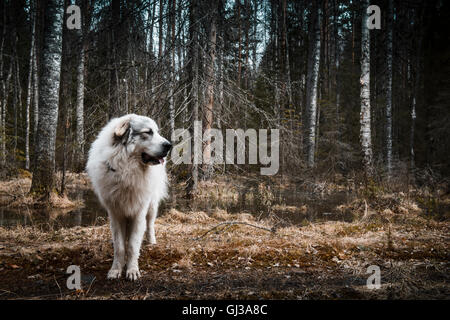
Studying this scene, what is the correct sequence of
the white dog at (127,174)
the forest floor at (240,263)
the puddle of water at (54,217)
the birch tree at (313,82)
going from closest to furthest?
1. the forest floor at (240,263)
2. the white dog at (127,174)
3. the puddle of water at (54,217)
4. the birch tree at (313,82)

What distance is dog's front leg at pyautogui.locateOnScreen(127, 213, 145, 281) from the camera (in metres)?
2.97

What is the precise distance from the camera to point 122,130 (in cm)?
312

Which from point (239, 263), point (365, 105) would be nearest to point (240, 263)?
point (239, 263)

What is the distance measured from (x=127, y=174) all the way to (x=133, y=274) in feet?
3.61

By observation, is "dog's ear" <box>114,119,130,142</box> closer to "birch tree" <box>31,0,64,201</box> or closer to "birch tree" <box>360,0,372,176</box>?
"birch tree" <box>31,0,64,201</box>

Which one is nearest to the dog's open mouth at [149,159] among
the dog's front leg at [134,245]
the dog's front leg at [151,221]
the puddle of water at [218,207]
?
the dog's front leg at [134,245]

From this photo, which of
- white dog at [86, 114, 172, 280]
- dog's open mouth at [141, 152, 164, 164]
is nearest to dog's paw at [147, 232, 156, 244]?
white dog at [86, 114, 172, 280]

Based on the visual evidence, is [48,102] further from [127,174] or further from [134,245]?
[134,245]

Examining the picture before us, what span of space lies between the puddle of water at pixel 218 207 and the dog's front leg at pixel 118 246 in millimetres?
2319

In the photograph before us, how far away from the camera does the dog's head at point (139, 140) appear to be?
10.3ft

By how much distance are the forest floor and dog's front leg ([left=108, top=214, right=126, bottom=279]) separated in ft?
0.38

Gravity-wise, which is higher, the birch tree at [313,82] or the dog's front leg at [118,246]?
the birch tree at [313,82]

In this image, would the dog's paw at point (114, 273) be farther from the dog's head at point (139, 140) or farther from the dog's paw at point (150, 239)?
the dog's head at point (139, 140)
